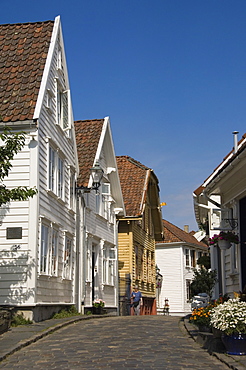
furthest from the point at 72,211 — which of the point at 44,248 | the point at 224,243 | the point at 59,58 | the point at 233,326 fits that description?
the point at 233,326

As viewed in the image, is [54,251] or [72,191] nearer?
[54,251]

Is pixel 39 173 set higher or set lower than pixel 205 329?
higher

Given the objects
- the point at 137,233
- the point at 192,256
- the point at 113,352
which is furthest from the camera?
the point at 192,256

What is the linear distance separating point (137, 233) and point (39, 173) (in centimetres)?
1613

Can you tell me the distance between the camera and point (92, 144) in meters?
24.4

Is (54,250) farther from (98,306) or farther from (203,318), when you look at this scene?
(203,318)

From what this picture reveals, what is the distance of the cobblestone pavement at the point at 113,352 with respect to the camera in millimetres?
9102

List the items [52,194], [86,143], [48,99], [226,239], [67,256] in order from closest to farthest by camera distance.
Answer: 1. [226,239]
2. [52,194]
3. [48,99]
4. [67,256]
5. [86,143]

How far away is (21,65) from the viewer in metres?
18.3

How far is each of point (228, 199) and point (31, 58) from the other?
865 cm

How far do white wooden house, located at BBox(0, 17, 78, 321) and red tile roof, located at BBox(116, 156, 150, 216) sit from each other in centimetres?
891

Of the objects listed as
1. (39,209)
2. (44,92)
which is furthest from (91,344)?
(44,92)

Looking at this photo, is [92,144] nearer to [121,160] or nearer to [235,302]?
[121,160]

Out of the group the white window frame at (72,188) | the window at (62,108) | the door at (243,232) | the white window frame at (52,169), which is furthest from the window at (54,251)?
the door at (243,232)
